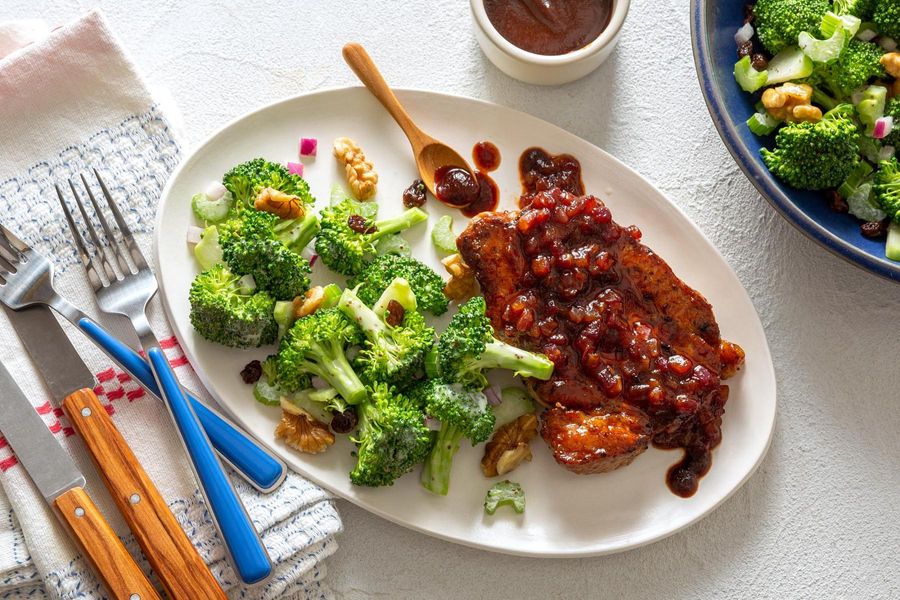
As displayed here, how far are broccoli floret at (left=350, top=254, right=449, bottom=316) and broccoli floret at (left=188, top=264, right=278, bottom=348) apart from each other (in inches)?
15.1

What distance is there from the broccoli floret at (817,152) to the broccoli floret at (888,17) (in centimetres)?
38

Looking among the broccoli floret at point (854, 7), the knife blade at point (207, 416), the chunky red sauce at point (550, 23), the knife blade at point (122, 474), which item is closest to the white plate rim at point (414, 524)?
the knife blade at point (207, 416)

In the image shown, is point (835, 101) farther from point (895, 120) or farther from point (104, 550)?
point (104, 550)

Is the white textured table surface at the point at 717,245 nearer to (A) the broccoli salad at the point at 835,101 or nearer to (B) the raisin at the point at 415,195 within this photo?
(A) the broccoli salad at the point at 835,101

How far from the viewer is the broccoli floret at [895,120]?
352 centimetres

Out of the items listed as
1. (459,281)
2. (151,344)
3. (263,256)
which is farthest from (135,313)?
(459,281)

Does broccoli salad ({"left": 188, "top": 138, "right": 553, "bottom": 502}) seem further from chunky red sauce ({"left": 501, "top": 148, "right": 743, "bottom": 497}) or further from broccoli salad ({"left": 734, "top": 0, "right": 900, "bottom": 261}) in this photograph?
broccoli salad ({"left": 734, "top": 0, "right": 900, "bottom": 261})

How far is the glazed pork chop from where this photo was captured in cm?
339

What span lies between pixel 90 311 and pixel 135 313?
0.70 ft

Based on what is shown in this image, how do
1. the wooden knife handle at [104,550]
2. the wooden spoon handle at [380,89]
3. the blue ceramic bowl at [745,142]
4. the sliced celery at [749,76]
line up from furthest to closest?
the wooden spoon handle at [380,89] < the sliced celery at [749,76] < the blue ceramic bowl at [745,142] < the wooden knife handle at [104,550]

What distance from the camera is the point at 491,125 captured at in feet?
12.6

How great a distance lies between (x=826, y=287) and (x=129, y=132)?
313 centimetres

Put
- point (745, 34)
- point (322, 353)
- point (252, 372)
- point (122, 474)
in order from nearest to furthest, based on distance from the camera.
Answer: point (122, 474), point (322, 353), point (252, 372), point (745, 34)

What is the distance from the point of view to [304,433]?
347cm
